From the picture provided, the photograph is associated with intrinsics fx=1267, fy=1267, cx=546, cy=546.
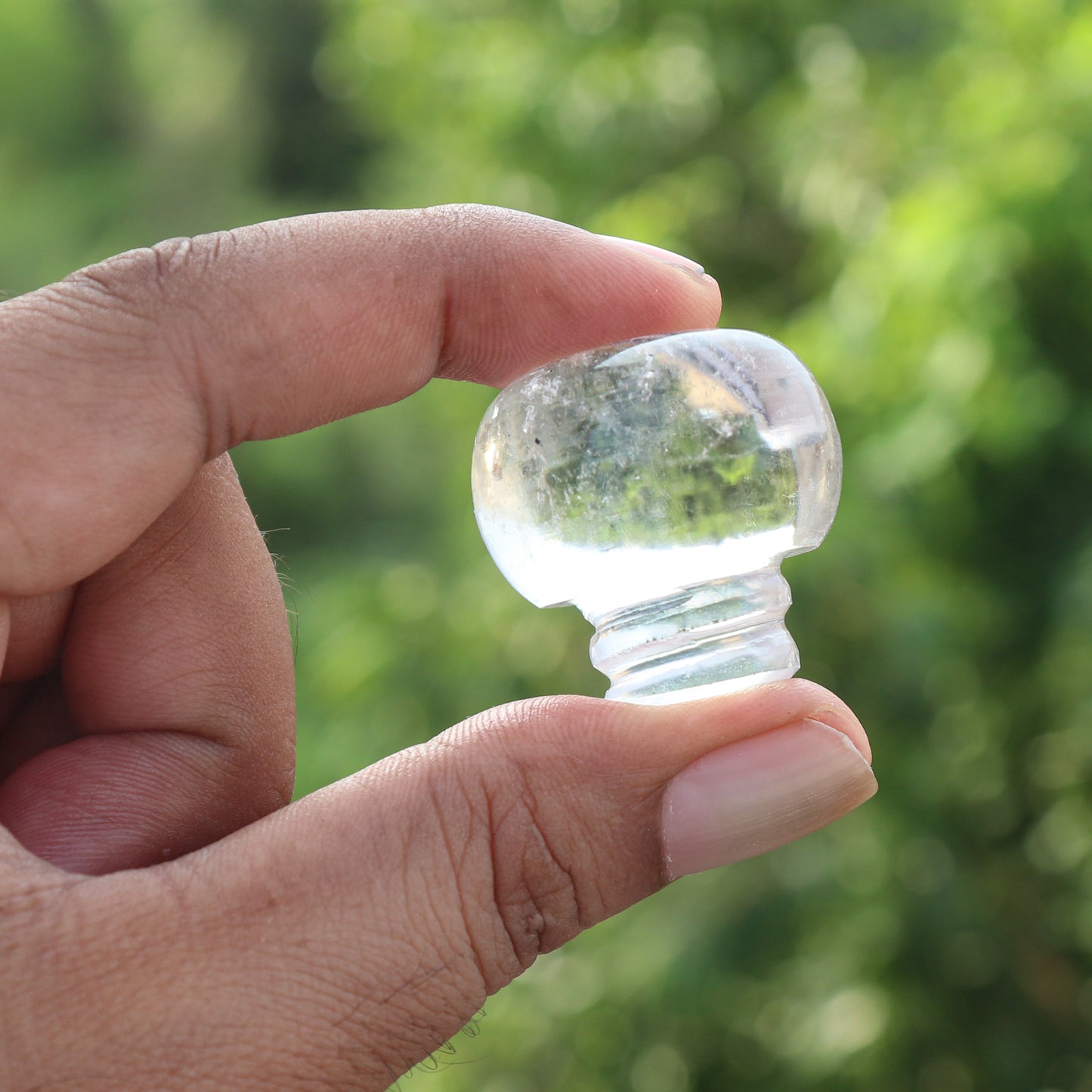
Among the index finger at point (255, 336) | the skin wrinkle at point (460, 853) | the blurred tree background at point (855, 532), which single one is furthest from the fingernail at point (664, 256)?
the blurred tree background at point (855, 532)

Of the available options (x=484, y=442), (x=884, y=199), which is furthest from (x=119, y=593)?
(x=884, y=199)

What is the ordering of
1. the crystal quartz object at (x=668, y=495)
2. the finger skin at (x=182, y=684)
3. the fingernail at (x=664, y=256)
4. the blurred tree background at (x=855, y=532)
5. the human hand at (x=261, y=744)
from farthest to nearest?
the blurred tree background at (x=855, y=532) < the fingernail at (x=664, y=256) < the finger skin at (x=182, y=684) < the crystal quartz object at (x=668, y=495) < the human hand at (x=261, y=744)

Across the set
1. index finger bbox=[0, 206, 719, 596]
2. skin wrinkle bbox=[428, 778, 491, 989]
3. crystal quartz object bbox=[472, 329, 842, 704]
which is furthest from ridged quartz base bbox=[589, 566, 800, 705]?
index finger bbox=[0, 206, 719, 596]

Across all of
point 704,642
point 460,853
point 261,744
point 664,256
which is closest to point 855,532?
point 664,256

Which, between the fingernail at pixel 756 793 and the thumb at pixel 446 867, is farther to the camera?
the fingernail at pixel 756 793

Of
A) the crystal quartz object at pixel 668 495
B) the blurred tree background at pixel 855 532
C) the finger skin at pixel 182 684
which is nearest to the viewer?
the crystal quartz object at pixel 668 495

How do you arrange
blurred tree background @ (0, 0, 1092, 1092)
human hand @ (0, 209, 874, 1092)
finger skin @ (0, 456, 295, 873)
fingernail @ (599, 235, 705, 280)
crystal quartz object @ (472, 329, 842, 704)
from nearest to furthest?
human hand @ (0, 209, 874, 1092), crystal quartz object @ (472, 329, 842, 704), finger skin @ (0, 456, 295, 873), fingernail @ (599, 235, 705, 280), blurred tree background @ (0, 0, 1092, 1092)

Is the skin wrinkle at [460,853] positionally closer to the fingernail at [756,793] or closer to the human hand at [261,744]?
the human hand at [261,744]

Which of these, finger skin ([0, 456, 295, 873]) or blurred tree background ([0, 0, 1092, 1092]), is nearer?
finger skin ([0, 456, 295, 873])

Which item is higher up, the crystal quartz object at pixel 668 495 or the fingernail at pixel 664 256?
the fingernail at pixel 664 256

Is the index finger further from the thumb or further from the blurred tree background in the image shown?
the blurred tree background
